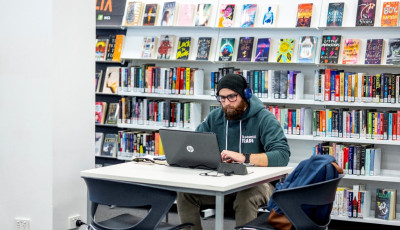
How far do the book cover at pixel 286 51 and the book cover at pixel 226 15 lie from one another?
59 cm

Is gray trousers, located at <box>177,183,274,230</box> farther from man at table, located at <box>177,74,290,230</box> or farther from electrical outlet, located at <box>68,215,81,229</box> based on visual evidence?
electrical outlet, located at <box>68,215,81,229</box>

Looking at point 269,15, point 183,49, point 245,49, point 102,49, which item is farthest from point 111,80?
point 269,15

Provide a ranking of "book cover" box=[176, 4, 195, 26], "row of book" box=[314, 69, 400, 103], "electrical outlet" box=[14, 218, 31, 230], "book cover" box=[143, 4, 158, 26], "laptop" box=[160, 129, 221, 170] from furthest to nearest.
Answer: "book cover" box=[143, 4, 158, 26], "book cover" box=[176, 4, 195, 26], "row of book" box=[314, 69, 400, 103], "electrical outlet" box=[14, 218, 31, 230], "laptop" box=[160, 129, 221, 170]

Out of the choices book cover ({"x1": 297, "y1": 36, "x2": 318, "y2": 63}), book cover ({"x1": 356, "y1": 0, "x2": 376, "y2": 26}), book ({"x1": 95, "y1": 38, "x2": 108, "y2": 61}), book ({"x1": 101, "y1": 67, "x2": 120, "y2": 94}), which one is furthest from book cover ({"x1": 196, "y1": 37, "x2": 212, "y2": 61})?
book cover ({"x1": 356, "y1": 0, "x2": 376, "y2": 26})

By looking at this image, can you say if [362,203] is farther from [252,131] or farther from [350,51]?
[252,131]

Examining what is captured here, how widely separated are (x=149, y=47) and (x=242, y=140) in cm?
275

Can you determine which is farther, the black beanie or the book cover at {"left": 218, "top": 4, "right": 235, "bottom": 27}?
the book cover at {"left": 218, "top": 4, "right": 235, "bottom": 27}

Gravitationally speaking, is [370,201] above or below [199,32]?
below

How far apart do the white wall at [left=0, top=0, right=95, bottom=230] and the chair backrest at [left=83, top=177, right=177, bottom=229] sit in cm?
142

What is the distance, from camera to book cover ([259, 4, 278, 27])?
6.05 meters

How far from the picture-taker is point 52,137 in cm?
446

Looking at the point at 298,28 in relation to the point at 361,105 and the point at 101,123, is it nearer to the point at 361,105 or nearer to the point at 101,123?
the point at 361,105

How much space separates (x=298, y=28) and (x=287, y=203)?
3181 mm

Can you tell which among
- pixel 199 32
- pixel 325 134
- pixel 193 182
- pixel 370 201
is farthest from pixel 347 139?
pixel 193 182
